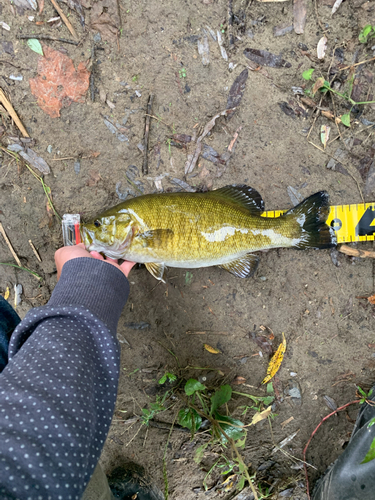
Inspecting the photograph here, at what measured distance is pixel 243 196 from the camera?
2955 millimetres

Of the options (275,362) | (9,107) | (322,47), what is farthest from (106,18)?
(275,362)

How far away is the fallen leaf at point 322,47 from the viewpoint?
3.11 metres

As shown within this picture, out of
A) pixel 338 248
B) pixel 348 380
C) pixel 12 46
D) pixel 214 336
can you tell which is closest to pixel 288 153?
pixel 338 248

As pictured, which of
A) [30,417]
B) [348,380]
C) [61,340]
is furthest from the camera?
[348,380]

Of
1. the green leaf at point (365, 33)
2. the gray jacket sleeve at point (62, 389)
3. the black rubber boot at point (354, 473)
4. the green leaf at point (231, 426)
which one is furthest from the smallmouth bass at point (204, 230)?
the black rubber boot at point (354, 473)

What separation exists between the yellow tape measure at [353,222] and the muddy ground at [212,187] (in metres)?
0.13

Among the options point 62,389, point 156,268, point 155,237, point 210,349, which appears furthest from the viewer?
point 210,349

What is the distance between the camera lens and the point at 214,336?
3221 mm

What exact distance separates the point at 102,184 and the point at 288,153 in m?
1.86

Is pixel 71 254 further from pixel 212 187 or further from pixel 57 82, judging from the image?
pixel 57 82

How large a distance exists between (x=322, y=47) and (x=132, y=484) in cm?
464

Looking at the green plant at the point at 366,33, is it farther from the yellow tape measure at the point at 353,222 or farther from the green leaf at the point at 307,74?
the yellow tape measure at the point at 353,222

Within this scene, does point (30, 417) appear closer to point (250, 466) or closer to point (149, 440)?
point (149, 440)

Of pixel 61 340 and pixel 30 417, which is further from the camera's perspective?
pixel 61 340
